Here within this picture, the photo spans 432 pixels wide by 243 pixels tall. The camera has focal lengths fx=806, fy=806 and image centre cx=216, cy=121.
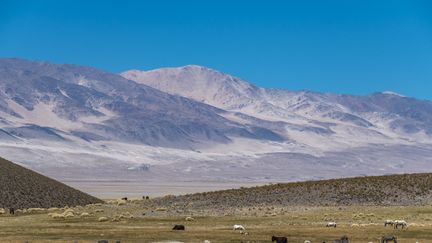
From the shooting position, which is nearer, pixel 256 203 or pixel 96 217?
pixel 96 217

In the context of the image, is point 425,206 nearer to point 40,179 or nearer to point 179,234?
point 179,234

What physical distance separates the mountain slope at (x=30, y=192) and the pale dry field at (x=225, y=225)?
1629cm

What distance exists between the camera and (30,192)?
11712 cm

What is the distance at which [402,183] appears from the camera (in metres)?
103

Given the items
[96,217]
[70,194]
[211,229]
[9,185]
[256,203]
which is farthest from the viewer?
[70,194]

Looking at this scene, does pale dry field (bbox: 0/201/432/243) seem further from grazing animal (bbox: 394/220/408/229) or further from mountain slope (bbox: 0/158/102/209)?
mountain slope (bbox: 0/158/102/209)

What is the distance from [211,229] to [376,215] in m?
22.4

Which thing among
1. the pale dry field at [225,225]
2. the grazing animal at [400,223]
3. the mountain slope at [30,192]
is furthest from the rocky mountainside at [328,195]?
the grazing animal at [400,223]

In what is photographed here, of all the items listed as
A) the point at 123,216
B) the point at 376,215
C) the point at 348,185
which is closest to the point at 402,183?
the point at 348,185

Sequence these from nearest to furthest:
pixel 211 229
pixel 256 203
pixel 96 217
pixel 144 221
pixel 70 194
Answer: pixel 211 229 < pixel 144 221 < pixel 96 217 < pixel 256 203 < pixel 70 194

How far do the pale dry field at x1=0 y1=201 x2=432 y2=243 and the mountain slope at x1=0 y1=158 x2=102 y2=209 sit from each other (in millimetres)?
16293

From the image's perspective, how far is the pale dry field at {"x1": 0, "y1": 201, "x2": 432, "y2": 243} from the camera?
2206 inches

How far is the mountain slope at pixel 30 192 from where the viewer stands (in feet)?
368

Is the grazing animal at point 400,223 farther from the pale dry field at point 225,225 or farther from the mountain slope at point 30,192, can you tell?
the mountain slope at point 30,192
